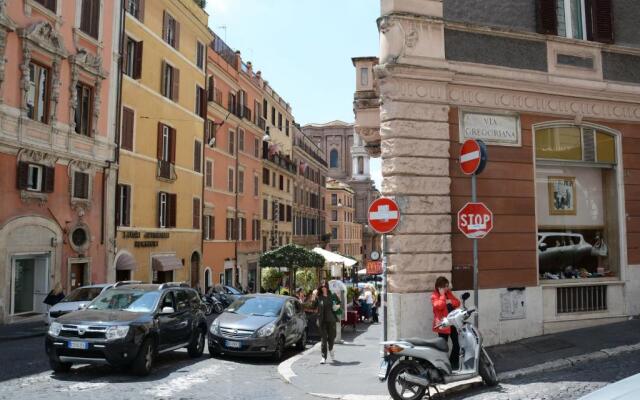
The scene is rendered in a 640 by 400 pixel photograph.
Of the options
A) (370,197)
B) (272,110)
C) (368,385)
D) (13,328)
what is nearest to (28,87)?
(13,328)

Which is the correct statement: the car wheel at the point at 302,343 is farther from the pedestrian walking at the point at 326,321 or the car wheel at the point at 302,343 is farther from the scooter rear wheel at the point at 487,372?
the scooter rear wheel at the point at 487,372

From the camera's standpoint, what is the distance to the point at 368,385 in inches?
366

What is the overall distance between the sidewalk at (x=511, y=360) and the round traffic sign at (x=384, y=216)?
2446mm

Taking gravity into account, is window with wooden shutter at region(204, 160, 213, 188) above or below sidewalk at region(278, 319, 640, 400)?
above

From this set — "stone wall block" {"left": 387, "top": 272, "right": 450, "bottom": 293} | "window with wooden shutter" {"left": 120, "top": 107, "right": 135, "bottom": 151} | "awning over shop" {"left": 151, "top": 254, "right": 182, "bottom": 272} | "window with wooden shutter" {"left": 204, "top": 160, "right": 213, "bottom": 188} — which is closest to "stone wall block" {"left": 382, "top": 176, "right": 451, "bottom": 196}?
"stone wall block" {"left": 387, "top": 272, "right": 450, "bottom": 293}

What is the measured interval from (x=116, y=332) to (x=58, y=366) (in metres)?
1.28

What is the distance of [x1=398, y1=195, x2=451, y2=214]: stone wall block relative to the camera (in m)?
10.3

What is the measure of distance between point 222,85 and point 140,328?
31.6 m

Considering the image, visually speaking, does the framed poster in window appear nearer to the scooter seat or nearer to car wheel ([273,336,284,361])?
the scooter seat

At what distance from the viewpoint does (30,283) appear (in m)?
21.1

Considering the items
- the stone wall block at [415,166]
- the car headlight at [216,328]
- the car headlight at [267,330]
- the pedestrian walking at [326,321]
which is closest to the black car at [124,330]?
the car headlight at [216,328]

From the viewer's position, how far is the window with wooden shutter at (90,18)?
23.6 meters

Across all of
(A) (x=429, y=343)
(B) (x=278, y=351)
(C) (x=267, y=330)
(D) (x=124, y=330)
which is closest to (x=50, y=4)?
(C) (x=267, y=330)

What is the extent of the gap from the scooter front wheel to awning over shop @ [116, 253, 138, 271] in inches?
791
